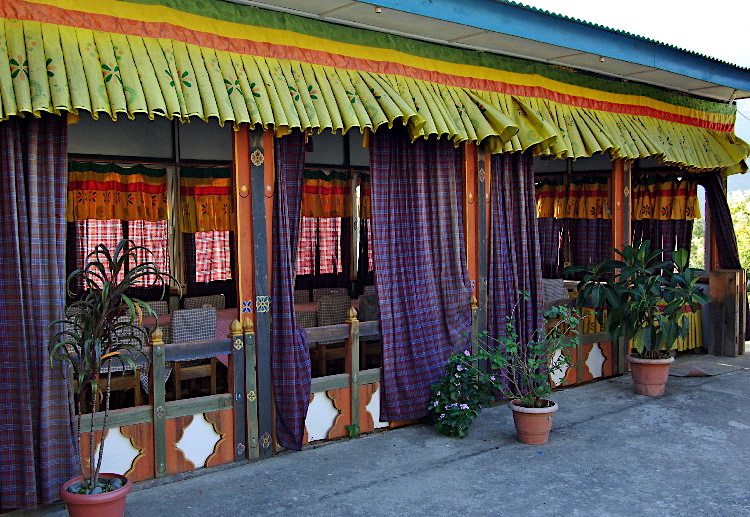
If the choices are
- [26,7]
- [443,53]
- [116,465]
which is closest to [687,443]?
[443,53]

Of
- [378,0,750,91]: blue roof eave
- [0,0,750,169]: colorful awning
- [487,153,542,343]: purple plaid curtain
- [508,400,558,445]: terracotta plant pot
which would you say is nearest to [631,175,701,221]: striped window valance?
[378,0,750,91]: blue roof eave

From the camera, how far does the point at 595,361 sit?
7.92 metres

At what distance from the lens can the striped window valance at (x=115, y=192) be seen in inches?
324

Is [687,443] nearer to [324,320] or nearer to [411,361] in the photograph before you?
[411,361]

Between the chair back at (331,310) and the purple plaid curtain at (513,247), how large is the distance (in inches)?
60.8

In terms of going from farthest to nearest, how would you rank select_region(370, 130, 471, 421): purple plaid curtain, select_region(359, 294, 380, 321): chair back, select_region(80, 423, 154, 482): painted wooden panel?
select_region(359, 294, 380, 321): chair back → select_region(370, 130, 471, 421): purple plaid curtain → select_region(80, 423, 154, 482): painted wooden panel

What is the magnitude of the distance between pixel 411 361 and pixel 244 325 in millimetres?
1611

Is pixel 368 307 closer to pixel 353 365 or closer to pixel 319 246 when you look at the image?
pixel 353 365

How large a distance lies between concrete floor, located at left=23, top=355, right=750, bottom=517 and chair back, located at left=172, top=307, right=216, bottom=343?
1520 mm

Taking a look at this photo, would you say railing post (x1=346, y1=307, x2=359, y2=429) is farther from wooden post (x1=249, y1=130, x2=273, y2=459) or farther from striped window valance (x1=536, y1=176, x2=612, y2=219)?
striped window valance (x1=536, y1=176, x2=612, y2=219)

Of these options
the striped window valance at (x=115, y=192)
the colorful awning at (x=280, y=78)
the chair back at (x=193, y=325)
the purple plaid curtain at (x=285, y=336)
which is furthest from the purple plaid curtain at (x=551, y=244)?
the purple plaid curtain at (x=285, y=336)

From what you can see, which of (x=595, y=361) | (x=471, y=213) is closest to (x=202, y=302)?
(x=471, y=213)

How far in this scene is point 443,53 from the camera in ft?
21.0

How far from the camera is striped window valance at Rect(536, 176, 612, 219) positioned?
34.6 ft
